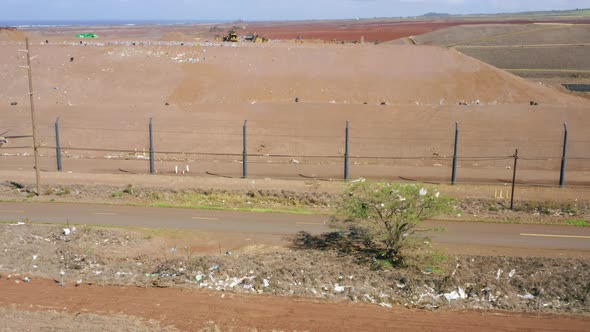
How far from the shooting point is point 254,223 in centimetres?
1981

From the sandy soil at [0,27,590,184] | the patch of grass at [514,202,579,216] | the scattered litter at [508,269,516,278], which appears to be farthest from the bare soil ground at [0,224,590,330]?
the sandy soil at [0,27,590,184]

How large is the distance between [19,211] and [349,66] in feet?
→ 102

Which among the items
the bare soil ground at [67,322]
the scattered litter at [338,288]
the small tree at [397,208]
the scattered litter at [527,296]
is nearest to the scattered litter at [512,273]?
the scattered litter at [527,296]

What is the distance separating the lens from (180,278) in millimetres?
14836

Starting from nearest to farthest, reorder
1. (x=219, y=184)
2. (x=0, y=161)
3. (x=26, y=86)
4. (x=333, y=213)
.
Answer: (x=333, y=213) → (x=219, y=184) → (x=0, y=161) → (x=26, y=86)

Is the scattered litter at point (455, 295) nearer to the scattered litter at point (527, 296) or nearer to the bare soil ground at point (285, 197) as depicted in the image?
the scattered litter at point (527, 296)

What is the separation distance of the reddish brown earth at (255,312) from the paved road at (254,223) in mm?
4846

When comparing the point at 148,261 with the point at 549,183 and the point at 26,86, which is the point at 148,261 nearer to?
the point at 549,183

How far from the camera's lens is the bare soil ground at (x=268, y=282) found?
44.1ft

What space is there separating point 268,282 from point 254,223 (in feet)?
17.6

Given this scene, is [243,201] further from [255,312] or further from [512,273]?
[512,273]

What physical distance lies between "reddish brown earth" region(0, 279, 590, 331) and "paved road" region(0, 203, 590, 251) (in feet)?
15.9

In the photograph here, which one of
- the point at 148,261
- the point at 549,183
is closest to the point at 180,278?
the point at 148,261

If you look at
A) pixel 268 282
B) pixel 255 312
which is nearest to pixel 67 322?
pixel 255 312
